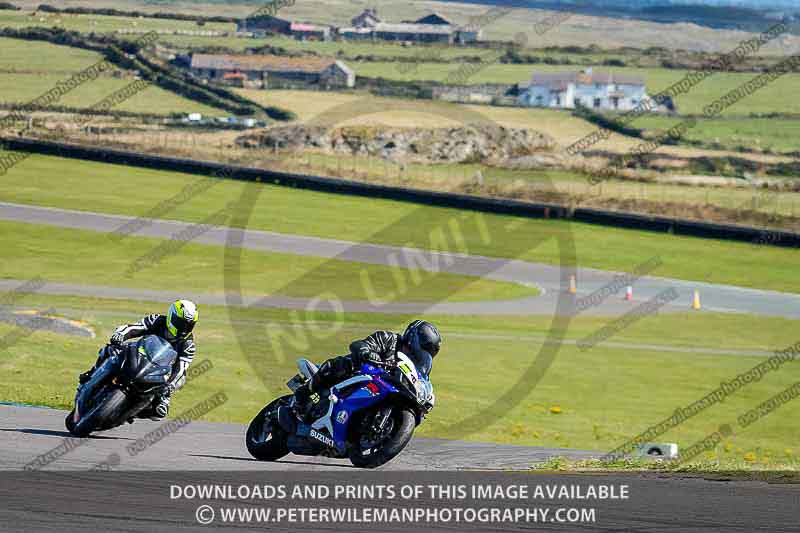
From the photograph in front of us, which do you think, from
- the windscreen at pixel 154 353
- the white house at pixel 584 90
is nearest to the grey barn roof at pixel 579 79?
the white house at pixel 584 90

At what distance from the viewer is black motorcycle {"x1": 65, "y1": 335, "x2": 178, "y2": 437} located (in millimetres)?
15727

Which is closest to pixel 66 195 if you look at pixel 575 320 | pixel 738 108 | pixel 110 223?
pixel 110 223

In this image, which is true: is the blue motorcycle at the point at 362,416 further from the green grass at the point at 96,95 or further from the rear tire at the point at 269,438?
the green grass at the point at 96,95

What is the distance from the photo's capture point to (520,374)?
32.9m

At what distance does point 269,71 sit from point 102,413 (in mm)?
124211

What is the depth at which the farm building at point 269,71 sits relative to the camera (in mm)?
132125

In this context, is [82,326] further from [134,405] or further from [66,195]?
[66,195]

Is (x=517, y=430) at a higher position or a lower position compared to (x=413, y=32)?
higher

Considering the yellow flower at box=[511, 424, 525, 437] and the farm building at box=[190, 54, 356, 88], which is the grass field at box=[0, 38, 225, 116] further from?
the yellow flower at box=[511, 424, 525, 437]

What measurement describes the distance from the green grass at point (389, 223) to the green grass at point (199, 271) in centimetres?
682

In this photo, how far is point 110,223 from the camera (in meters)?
58.1

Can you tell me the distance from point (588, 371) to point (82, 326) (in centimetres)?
1269

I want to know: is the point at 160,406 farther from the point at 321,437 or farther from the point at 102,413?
the point at 321,437

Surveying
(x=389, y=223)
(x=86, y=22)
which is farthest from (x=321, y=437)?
(x=86, y=22)
